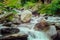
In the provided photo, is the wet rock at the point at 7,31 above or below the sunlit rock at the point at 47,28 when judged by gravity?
above

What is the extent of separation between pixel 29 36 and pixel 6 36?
48.7 inches

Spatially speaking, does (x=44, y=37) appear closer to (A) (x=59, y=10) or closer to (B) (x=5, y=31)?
(B) (x=5, y=31)

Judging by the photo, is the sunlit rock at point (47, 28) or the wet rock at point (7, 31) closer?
the wet rock at point (7, 31)

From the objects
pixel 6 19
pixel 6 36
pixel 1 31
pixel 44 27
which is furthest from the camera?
pixel 6 19

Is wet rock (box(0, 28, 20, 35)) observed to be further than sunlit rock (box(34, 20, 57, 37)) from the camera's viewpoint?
No

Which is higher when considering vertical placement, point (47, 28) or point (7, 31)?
point (7, 31)

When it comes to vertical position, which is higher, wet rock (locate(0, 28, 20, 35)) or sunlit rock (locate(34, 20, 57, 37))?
wet rock (locate(0, 28, 20, 35))

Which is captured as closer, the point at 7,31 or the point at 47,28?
the point at 7,31

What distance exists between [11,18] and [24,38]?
324 cm

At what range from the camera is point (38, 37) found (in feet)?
32.8

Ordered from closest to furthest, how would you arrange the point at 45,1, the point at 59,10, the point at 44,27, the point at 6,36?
the point at 6,36
the point at 44,27
the point at 59,10
the point at 45,1

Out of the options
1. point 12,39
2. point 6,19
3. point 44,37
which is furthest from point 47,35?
point 6,19

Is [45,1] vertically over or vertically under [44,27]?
under

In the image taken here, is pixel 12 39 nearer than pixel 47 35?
Yes
